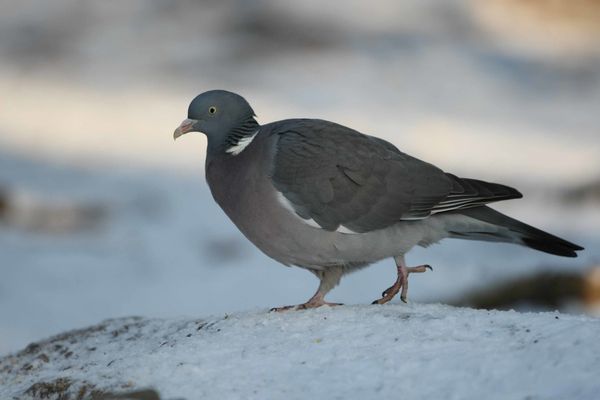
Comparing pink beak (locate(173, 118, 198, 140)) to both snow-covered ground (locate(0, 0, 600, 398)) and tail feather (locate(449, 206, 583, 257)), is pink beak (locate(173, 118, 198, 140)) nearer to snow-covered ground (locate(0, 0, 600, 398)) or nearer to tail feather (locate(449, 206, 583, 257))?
snow-covered ground (locate(0, 0, 600, 398))

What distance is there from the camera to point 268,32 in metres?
18.5

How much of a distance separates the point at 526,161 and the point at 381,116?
248cm

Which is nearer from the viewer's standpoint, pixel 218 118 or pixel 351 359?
pixel 351 359

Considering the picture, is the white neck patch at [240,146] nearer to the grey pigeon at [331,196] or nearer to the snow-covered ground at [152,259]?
the grey pigeon at [331,196]

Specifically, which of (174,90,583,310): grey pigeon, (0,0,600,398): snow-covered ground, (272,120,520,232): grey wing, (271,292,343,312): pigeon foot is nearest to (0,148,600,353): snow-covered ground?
(0,0,600,398): snow-covered ground

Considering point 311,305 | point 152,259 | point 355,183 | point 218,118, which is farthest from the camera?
point 152,259

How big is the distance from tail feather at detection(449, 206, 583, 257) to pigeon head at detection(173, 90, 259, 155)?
4.35 feet

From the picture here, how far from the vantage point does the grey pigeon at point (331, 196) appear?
5.17 m

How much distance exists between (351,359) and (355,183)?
1.52 meters

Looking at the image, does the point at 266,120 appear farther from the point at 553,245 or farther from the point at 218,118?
the point at 553,245

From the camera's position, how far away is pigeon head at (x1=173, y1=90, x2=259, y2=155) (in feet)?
18.4

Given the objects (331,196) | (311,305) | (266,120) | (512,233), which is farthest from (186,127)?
(266,120)

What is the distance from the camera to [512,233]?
5719 mm

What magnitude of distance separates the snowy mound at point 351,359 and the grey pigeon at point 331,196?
436 mm
